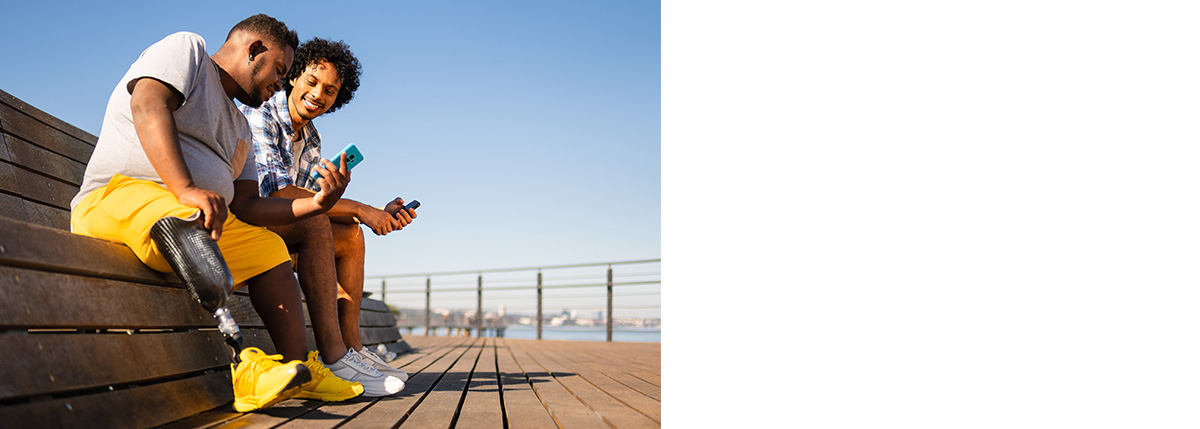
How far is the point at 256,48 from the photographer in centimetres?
157

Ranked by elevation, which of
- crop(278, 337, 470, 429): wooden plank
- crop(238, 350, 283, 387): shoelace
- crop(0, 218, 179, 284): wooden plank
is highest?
crop(0, 218, 179, 284): wooden plank

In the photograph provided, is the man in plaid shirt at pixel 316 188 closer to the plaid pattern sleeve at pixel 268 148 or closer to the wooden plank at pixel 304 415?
the plaid pattern sleeve at pixel 268 148

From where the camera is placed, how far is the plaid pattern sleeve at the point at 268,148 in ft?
6.37

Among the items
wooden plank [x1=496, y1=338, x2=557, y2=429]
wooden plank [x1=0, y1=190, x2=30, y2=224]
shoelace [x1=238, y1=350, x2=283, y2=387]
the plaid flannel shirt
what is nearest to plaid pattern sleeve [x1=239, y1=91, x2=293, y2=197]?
the plaid flannel shirt

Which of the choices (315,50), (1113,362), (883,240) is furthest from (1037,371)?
(315,50)

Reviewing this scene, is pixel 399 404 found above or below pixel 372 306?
below

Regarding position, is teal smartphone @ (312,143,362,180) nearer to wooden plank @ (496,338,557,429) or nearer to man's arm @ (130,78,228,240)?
man's arm @ (130,78,228,240)

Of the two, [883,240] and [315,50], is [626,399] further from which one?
[315,50]

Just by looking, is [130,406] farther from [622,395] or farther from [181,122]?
[622,395]

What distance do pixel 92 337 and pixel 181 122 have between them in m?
0.48

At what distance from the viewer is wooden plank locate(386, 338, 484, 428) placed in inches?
53.0

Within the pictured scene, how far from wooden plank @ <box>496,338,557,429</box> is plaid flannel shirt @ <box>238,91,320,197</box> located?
2.81ft

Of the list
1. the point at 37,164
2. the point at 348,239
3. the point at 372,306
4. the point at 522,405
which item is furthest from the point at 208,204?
the point at 372,306

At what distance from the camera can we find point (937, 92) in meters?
1.08
